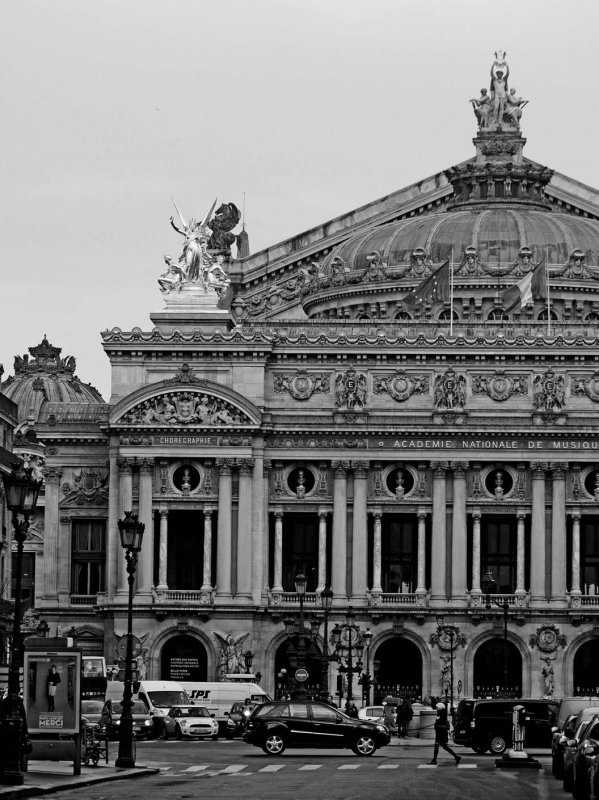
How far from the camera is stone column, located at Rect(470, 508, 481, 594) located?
472ft

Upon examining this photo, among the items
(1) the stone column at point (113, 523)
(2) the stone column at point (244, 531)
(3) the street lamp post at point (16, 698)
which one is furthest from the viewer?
(1) the stone column at point (113, 523)

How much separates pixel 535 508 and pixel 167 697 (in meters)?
32.1

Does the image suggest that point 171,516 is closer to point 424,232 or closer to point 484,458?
point 484,458

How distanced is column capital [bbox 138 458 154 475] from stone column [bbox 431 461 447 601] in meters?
16.1

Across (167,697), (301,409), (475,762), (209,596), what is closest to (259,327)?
(301,409)

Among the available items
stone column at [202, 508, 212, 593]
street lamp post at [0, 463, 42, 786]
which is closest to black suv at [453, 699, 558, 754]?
street lamp post at [0, 463, 42, 786]

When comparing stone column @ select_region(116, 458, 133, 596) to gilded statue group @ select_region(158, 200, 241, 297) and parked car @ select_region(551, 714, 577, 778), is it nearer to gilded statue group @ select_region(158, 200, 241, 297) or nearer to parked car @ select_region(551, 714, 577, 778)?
gilded statue group @ select_region(158, 200, 241, 297)

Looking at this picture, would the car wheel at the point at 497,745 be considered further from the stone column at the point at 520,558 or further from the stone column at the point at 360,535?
the stone column at the point at 360,535

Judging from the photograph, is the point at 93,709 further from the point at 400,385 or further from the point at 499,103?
the point at 499,103

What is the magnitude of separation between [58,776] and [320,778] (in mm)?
7997

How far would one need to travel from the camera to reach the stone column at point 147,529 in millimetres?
143750

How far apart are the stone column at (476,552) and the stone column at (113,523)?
794 inches

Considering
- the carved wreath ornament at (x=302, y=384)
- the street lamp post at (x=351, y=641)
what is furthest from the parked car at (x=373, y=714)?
the carved wreath ornament at (x=302, y=384)

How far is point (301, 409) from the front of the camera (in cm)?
14612
